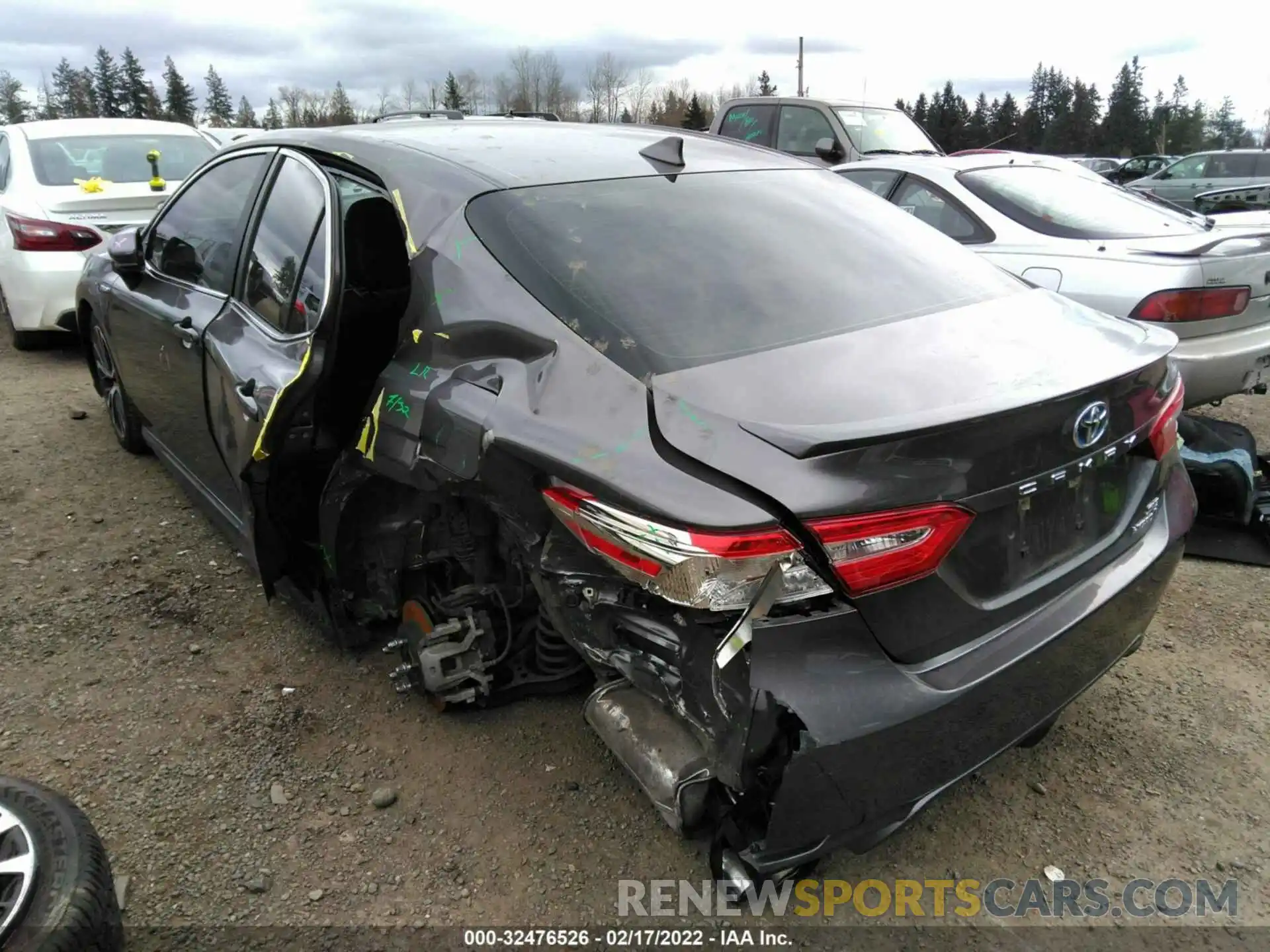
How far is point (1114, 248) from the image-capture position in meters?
4.79

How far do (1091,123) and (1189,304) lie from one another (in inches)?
2634

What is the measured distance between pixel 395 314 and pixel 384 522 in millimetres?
618

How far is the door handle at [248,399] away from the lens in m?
2.71

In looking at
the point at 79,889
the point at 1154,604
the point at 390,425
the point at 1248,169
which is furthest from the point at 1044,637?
the point at 1248,169

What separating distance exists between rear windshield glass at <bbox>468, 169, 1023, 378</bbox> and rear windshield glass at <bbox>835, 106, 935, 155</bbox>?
6142mm

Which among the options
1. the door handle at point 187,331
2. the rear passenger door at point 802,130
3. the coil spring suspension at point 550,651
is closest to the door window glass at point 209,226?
the door handle at point 187,331

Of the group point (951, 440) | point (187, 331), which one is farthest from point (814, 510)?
point (187, 331)

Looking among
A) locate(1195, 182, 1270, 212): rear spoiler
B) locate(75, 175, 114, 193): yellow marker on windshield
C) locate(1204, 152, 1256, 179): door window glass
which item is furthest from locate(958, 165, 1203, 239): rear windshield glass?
locate(1204, 152, 1256, 179): door window glass

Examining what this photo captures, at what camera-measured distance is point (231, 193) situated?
3424 mm

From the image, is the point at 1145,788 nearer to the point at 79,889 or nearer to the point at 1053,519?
the point at 1053,519

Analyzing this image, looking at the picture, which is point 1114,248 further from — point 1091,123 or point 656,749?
point 1091,123

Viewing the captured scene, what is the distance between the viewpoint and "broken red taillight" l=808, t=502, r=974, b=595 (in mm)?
1650

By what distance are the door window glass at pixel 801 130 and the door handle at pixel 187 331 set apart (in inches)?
257

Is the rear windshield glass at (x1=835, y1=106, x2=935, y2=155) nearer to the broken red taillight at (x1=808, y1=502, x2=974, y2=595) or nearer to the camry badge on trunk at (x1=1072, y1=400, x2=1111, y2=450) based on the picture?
the camry badge on trunk at (x1=1072, y1=400, x2=1111, y2=450)
